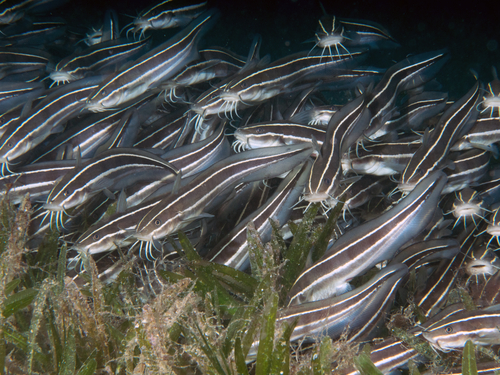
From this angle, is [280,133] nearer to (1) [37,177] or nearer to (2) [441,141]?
(2) [441,141]

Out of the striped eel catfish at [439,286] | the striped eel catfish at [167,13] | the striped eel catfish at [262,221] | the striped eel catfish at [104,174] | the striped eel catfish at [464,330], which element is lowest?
the striped eel catfish at [439,286]

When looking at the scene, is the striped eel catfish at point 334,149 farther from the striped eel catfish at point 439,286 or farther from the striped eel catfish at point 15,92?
the striped eel catfish at point 15,92

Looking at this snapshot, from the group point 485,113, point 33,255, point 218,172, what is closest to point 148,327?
point 218,172

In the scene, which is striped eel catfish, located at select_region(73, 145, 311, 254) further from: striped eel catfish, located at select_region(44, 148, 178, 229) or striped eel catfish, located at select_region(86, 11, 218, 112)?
striped eel catfish, located at select_region(86, 11, 218, 112)

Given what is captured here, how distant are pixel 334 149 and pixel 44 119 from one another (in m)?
4.46

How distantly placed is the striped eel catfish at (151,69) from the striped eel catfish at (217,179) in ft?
7.25

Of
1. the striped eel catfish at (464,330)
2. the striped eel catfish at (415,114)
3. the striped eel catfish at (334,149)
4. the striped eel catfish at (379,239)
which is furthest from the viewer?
the striped eel catfish at (415,114)

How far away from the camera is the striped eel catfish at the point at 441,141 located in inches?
149

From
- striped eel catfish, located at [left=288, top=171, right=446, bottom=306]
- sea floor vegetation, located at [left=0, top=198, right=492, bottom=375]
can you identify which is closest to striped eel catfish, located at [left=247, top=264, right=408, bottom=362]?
sea floor vegetation, located at [left=0, top=198, right=492, bottom=375]

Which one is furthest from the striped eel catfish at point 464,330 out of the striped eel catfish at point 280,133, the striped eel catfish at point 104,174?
the striped eel catfish at point 104,174

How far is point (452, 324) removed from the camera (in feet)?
8.57

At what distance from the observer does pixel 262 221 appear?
141 inches

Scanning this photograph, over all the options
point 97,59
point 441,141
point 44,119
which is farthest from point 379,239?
point 97,59

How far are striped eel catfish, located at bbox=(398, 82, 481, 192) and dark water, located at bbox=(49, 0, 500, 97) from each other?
12.5m
